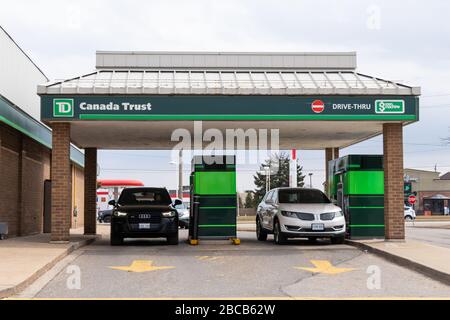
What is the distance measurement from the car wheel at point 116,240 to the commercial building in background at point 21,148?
311 centimetres

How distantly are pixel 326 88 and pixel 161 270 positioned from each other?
767cm

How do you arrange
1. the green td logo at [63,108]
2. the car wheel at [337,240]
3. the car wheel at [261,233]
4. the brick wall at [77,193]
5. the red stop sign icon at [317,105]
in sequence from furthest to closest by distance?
the brick wall at [77,193] < the car wheel at [261,233] < the car wheel at [337,240] < the red stop sign icon at [317,105] < the green td logo at [63,108]

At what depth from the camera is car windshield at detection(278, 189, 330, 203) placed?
65.7ft

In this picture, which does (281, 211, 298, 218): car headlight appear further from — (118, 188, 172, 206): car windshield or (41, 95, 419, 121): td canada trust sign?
(118, 188, 172, 206): car windshield

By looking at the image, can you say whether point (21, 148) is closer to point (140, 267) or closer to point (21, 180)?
point (21, 180)

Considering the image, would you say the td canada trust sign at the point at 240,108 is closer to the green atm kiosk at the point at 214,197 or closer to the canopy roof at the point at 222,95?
the canopy roof at the point at 222,95

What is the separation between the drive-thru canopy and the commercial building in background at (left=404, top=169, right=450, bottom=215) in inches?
2769

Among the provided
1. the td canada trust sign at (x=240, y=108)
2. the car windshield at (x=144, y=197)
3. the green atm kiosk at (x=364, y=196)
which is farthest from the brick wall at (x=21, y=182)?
the green atm kiosk at (x=364, y=196)

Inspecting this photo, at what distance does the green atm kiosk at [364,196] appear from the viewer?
19812 millimetres

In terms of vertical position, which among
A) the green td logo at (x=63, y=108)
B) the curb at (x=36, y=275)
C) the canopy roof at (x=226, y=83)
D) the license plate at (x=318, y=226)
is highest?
the canopy roof at (x=226, y=83)

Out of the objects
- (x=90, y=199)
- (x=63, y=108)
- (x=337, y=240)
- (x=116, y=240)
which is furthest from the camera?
(x=90, y=199)

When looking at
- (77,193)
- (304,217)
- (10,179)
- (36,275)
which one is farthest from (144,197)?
(77,193)

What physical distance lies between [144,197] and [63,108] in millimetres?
3575

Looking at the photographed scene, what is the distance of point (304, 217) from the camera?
1864 cm
